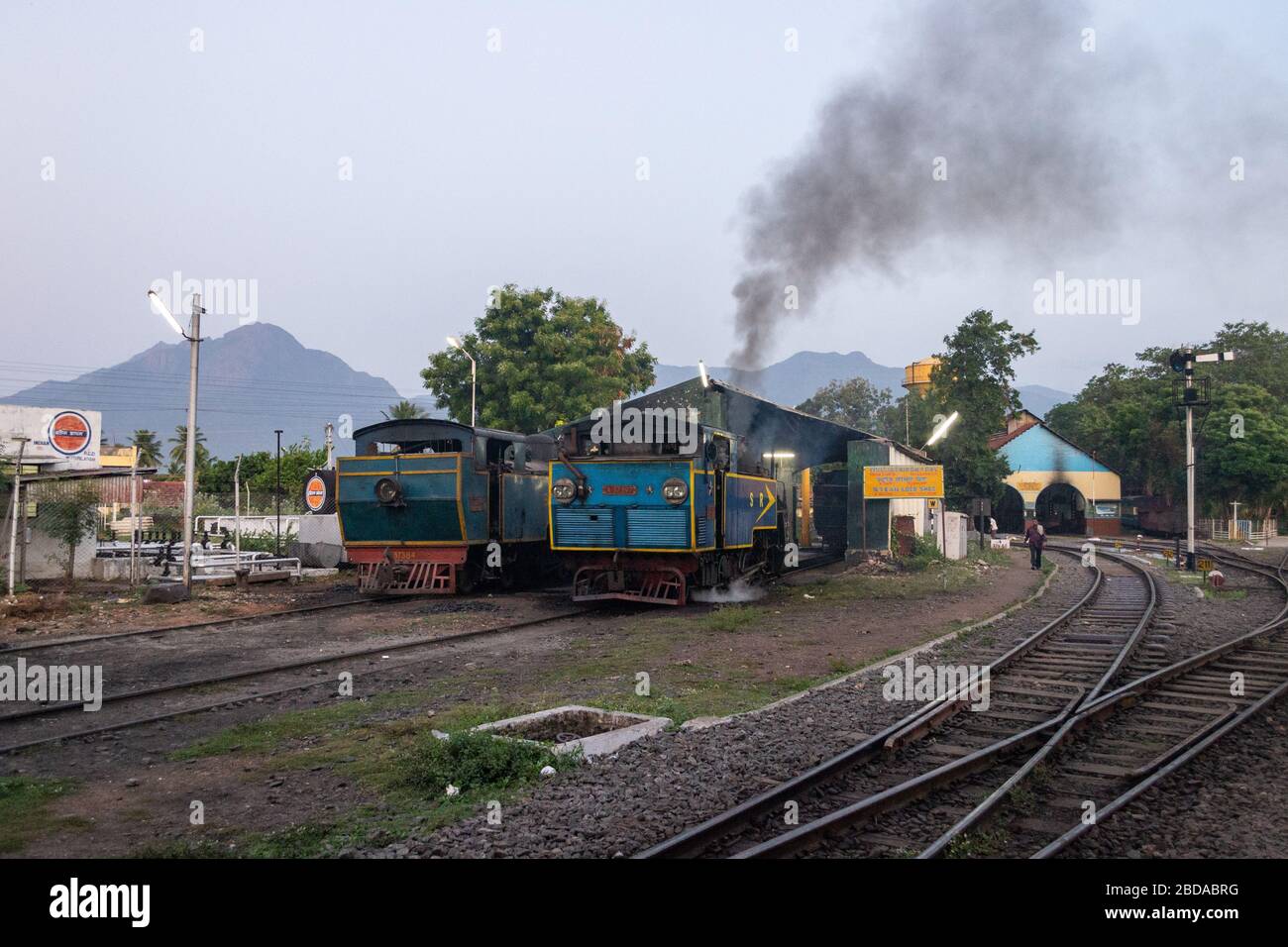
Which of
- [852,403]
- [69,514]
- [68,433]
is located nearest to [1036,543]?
[69,514]

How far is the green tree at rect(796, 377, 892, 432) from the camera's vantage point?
7869 cm

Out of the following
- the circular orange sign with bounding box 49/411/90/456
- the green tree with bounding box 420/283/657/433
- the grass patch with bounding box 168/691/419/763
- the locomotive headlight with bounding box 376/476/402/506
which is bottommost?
the grass patch with bounding box 168/691/419/763

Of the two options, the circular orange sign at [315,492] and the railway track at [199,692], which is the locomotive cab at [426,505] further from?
the railway track at [199,692]

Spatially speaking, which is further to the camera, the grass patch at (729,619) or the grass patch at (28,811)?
the grass patch at (729,619)

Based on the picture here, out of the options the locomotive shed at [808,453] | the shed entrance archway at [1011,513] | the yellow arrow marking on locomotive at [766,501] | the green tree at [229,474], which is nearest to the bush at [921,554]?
the locomotive shed at [808,453]

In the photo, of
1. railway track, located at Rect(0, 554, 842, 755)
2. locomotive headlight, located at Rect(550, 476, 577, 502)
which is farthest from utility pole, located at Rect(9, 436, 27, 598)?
locomotive headlight, located at Rect(550, 476, 577, 502)

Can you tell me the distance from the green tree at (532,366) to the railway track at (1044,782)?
2690cm

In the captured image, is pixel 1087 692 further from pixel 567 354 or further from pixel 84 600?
pixel 567 354

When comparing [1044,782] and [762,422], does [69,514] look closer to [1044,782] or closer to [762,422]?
[762,422]

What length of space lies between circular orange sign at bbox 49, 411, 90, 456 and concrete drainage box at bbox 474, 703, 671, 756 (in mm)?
16621

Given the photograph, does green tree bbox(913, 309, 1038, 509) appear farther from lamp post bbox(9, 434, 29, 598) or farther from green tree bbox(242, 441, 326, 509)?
lamp post bbox(9, 434, 29, 598)

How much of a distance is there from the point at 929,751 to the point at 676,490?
8.20 meters

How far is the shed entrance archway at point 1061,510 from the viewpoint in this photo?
176 ft

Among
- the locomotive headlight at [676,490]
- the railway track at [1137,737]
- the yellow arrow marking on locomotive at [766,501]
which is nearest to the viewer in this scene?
the railway track at [1137,737]
